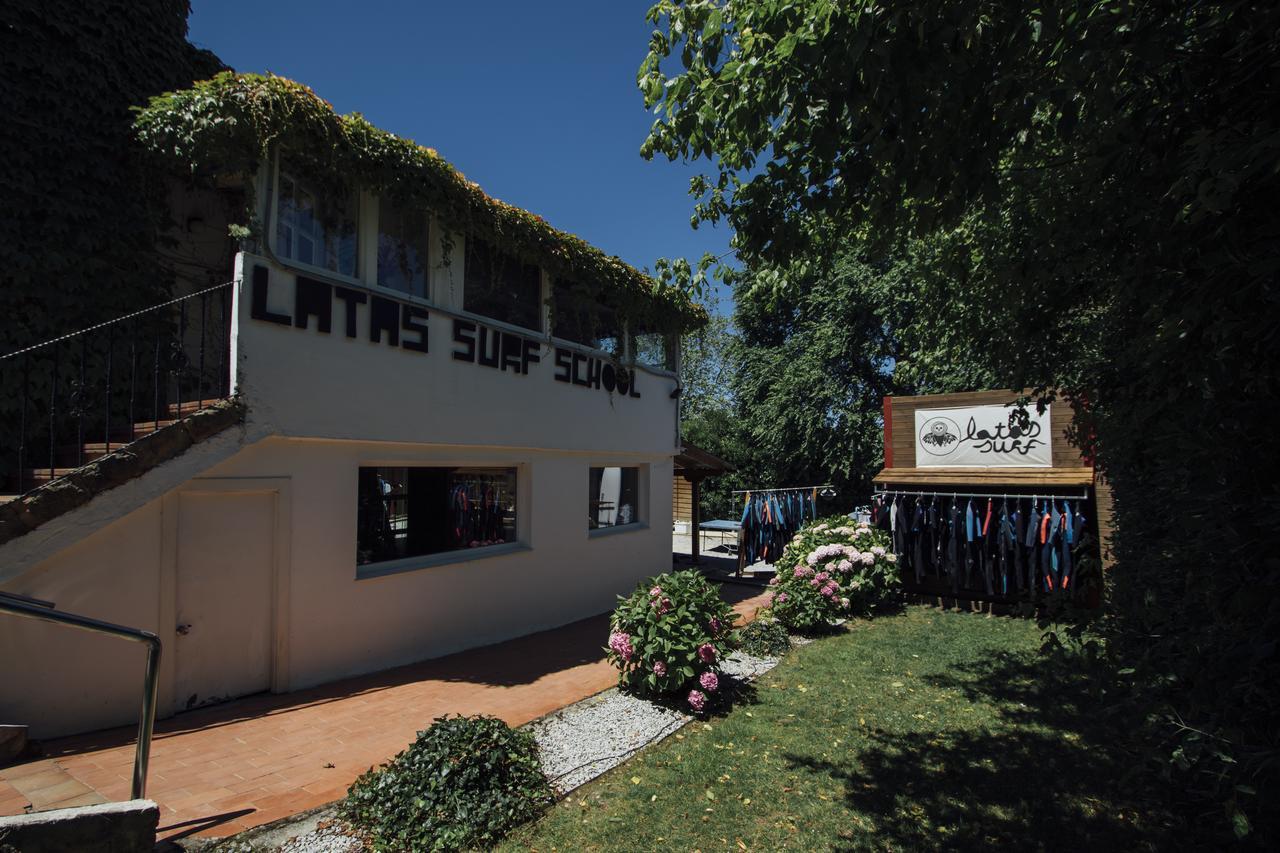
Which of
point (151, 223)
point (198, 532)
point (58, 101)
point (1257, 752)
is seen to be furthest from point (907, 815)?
point (58, 101)

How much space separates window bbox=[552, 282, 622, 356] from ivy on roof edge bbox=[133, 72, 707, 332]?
1.03m

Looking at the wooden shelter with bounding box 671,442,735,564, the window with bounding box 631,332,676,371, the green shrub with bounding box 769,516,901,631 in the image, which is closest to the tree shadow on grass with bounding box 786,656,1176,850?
the green shrub with bounding box 769,516,901,631

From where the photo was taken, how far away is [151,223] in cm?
610

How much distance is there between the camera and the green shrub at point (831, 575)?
28.6 feet

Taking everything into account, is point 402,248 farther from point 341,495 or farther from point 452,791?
point 452,791

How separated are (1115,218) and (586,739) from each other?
490cm

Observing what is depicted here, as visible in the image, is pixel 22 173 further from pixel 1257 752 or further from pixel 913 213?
pixel 1257 752

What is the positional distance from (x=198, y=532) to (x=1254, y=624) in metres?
6.73

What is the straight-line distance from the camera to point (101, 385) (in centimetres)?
578

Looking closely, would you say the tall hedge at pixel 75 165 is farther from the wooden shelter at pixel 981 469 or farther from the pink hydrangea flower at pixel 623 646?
the wooden shelter at pixel 981 469

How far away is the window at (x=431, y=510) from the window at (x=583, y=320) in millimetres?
2328

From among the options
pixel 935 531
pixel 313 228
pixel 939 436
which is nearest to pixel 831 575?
pixel 935 531

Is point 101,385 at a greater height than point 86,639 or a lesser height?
greater

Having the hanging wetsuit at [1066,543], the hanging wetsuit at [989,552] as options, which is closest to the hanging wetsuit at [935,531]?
the hanging wetsuit at [989,552]
